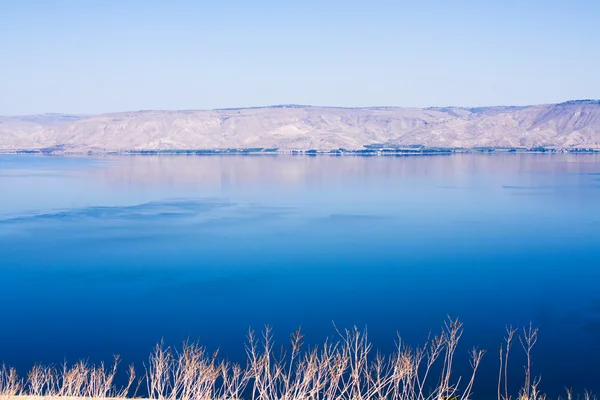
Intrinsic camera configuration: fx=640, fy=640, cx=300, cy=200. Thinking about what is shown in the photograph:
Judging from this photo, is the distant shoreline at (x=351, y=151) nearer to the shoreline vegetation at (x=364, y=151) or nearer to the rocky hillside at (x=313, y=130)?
the shoreline vegetation at (x=364, y=151)

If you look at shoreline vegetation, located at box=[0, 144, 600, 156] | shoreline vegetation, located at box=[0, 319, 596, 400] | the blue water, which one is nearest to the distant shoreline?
shoreline vegetation, located at box=[0, 144, 600, 156]

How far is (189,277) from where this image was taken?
19.7 metres

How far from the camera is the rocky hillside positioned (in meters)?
122

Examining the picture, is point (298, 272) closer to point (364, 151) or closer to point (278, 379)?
point (278, 379)

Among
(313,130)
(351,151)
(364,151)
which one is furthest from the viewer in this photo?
(313,130)

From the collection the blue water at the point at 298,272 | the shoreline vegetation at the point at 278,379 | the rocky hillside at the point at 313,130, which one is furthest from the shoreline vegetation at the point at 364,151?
the shoreline vegetation at the point at 278,379

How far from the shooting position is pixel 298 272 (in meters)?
20.2

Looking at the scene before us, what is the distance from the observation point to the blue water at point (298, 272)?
1447cm

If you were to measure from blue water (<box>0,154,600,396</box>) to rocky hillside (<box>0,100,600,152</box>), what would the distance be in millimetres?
84039

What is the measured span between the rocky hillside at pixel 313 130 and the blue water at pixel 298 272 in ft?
276

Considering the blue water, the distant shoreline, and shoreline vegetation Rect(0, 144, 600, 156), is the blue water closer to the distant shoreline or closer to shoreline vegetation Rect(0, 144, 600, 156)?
the distant shoreline

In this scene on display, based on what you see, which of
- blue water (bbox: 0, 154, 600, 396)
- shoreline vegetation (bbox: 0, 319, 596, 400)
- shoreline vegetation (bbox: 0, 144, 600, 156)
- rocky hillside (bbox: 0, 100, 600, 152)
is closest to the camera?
shoreline vegetation (bbox: 0, 319, 596, 400)

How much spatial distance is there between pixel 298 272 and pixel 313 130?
399 feet

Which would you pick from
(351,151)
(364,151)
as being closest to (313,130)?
(351,151)
